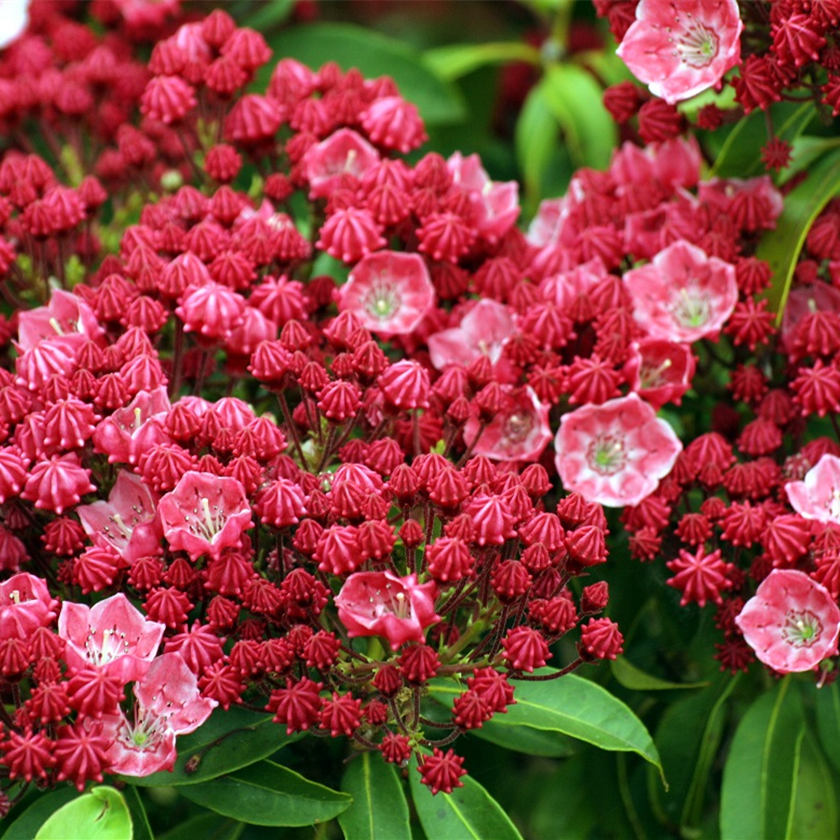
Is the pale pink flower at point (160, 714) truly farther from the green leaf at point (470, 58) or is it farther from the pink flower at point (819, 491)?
the green leaf at point (470, 58)

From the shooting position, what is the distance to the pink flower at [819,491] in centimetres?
151

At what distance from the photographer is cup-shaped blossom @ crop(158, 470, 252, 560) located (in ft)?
4.48

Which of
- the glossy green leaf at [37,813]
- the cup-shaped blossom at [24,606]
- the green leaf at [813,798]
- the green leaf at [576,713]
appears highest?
the cup-shaped blossom at [24,606]

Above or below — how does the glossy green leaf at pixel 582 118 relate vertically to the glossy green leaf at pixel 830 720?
above

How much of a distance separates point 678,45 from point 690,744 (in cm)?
92

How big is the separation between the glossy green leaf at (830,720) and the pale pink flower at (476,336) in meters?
0.63

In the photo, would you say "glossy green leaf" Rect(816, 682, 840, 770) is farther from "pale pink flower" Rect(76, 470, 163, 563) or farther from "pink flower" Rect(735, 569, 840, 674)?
"pale pink flower" Rect(76, 470, 163, 563)

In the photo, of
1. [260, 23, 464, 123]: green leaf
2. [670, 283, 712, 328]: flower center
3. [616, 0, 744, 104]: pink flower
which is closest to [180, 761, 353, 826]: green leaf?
[670, 283, 712, 328]: flower center

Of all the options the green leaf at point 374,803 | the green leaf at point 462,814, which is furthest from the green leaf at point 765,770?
the green leaf at point 374,803

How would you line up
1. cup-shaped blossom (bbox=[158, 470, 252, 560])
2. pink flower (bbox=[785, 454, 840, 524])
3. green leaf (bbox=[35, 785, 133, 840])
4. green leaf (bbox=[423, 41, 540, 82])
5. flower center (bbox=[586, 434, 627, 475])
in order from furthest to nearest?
1. green leaf (bbox=[423, 41, 540, 82])
2. flower center (bbox=[586, 434, 627, 475])
3. pink flower (bbox=[785, 454, 840, 524])
4. cup-shaped blossom (bbox=[158, 470, 252, 560])
5. green leaf (bbox=[35, 785, 133, 840])

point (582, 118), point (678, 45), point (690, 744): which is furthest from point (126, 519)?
point (582, 118)

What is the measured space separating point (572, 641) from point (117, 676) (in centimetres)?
73

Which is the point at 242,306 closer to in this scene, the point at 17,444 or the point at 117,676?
the point at 17,444

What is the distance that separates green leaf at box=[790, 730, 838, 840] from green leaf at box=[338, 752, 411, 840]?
0.58 meters
